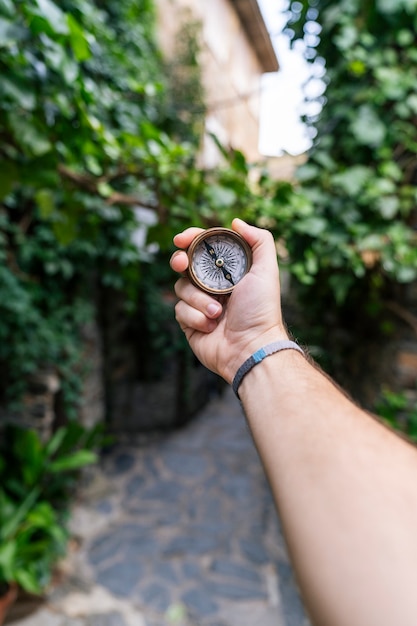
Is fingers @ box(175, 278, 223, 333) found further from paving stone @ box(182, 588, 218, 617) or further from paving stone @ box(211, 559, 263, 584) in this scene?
paving stone @ box(211, 559, 263, 584)

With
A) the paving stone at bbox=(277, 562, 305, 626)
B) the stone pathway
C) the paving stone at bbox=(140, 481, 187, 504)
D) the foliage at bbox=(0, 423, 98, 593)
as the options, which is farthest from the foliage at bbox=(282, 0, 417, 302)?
the paving stone at bbox=(140, 481, 187, 504)

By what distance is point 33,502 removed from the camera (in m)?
2.47

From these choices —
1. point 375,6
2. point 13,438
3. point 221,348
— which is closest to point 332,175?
point 375,6

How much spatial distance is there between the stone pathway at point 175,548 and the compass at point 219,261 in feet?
3.30

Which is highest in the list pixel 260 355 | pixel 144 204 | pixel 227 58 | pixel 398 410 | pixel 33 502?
pixel 227 58

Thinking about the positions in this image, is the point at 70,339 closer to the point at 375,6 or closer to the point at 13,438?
the point at 13,438

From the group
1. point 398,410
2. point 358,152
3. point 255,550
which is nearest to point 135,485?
point 255,550

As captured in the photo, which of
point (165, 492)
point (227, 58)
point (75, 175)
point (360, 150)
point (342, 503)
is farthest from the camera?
point (227, 58)

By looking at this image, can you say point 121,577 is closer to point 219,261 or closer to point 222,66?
point 219,261

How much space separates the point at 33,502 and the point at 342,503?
249cm

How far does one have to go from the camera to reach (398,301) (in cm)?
242

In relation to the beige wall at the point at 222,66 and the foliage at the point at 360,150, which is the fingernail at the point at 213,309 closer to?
the foliage at the point at 360,150

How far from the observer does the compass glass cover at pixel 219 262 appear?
0.78 m

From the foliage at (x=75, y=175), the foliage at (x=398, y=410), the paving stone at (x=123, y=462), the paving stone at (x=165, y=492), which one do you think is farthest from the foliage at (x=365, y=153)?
the paving stone at (x=123, y=462)
